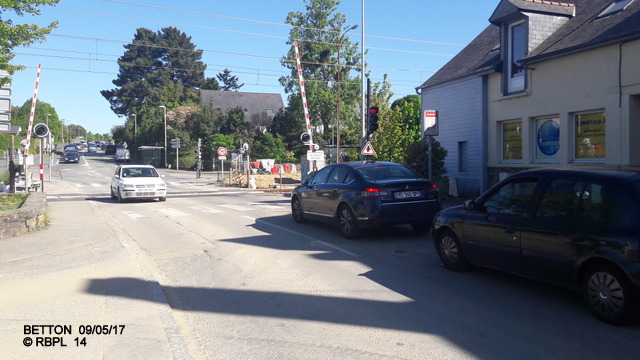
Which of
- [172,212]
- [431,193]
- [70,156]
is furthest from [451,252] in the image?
[70,156]

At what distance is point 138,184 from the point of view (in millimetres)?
19859

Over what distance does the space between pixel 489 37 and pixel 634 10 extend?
7.33 metres

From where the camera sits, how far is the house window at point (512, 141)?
1661cm

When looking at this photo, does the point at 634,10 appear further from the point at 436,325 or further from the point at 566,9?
the point at 436,325

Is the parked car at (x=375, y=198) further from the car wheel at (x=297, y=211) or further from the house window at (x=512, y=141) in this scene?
the house window at (x=512, y=141)

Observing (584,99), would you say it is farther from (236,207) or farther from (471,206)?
(236,207)

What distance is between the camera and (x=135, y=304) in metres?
6.06

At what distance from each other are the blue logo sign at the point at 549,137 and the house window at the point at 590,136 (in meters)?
0.69

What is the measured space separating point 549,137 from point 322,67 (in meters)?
42.1

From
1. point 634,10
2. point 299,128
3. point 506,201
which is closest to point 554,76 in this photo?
point 634,10

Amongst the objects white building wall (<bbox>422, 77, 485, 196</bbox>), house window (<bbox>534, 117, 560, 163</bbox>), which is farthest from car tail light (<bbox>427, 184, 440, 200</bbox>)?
white building wall (<bbox>422, 77, 485, 196</bbox>)

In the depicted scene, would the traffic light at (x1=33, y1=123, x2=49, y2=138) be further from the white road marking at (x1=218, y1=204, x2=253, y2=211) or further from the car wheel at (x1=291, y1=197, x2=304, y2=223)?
the car wheel at (x1=291, y1=197, x2=304, y2=223)

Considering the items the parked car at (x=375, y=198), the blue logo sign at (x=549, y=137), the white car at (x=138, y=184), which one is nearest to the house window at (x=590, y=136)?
the blue logo sign at (x=549, y=137)

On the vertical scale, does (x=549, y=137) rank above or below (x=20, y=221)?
above
